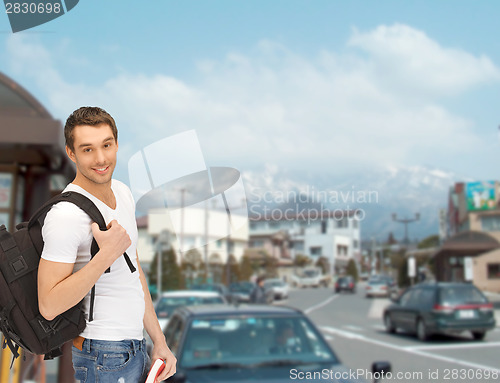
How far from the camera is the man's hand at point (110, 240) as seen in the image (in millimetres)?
1336

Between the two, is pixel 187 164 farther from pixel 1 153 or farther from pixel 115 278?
pixel 1 153

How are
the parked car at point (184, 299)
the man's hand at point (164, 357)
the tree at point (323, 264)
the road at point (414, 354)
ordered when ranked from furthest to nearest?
the tree at point (323, 264)
the parked car at point (184, 299)
the road at point (414, 354)
the man's hand at point (164, 357)

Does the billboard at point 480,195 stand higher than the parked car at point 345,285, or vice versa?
the billboard at point 480,195

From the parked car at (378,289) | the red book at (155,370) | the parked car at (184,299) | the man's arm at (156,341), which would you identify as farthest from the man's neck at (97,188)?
the parked car at (378,289)

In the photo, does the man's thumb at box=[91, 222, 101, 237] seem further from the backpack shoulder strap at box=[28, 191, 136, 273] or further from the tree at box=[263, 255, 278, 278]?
the tree at box=[263, 255, 278, 278]

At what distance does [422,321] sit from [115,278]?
15.2 m

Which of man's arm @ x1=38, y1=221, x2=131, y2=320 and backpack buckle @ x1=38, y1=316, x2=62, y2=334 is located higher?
man's arm @ x1=38, y1=221, x2=131, y2=320

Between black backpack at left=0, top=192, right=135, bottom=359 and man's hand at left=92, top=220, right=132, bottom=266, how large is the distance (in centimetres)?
4

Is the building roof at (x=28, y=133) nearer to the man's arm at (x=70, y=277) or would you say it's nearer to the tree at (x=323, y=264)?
the man's arm at (x=70, y=277)

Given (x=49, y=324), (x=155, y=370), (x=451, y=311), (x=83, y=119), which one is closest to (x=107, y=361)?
(x=155, y=370)

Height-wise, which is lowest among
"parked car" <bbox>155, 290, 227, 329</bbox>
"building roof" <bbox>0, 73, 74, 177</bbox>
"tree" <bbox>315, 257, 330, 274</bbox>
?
"tree" <bbox>315, 257, 330, 274</bbox>

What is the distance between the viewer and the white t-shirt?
1.32 m

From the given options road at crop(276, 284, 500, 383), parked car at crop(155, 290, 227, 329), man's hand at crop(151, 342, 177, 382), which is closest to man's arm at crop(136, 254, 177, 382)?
man's hand at crop(151, 342, 177, 382)

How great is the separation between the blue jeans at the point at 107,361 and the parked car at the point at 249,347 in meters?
2.78
